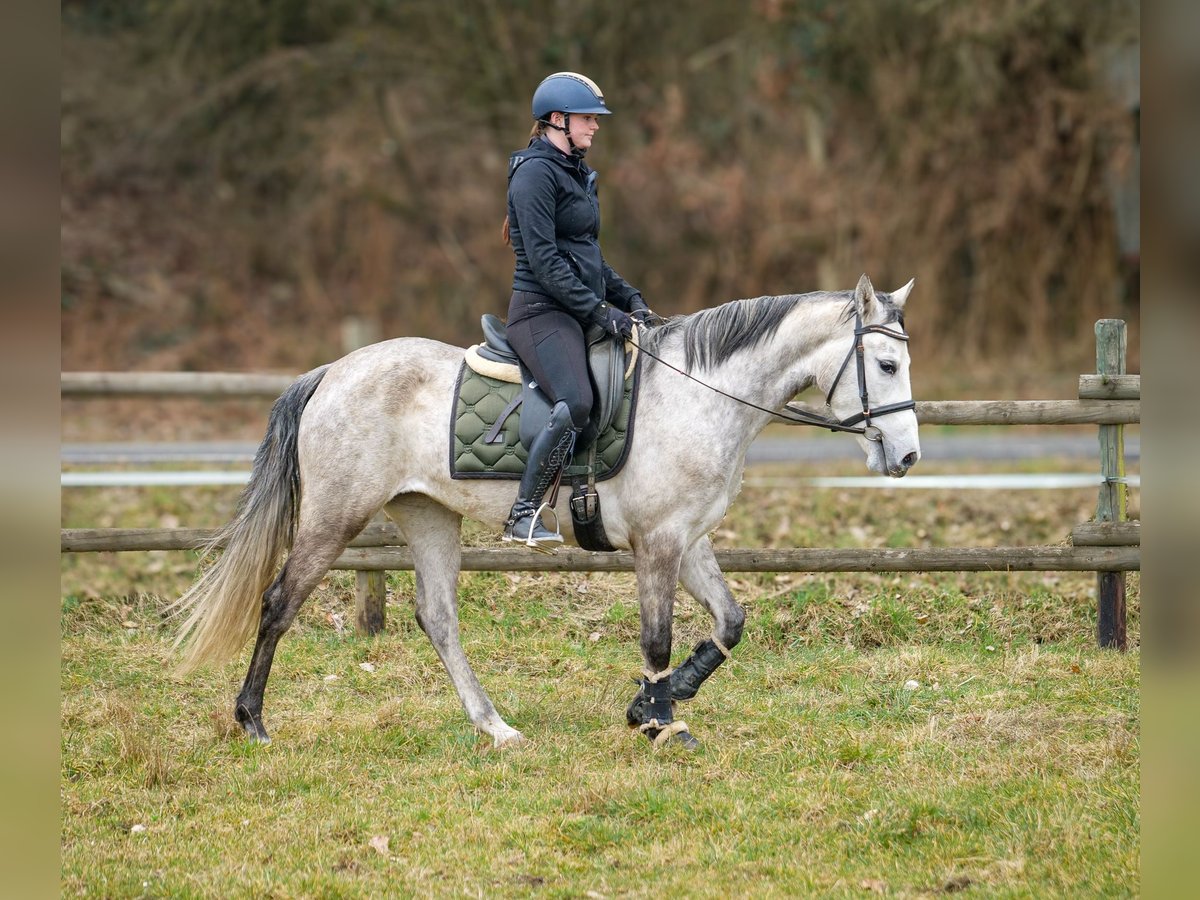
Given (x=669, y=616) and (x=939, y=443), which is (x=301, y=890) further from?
(x=939, y=443)

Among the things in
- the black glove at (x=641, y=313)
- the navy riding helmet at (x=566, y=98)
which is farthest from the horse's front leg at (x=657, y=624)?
the navy riding helmet at (x=566, y=98)

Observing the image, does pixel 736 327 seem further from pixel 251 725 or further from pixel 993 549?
pixel 251 725

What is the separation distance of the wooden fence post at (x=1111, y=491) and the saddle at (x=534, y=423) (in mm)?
3340

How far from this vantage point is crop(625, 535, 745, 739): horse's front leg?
6113mm

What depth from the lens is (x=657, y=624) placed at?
5984 mm

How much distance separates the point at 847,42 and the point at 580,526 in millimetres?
16283

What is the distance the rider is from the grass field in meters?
1.26

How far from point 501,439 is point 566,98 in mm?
1554

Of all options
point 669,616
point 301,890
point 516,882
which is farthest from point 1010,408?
point 301,890

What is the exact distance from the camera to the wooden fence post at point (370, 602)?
8109 millimetres

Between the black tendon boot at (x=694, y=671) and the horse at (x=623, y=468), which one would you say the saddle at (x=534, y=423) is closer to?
the horse at (x=623, y=468)

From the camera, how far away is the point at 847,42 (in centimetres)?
2034

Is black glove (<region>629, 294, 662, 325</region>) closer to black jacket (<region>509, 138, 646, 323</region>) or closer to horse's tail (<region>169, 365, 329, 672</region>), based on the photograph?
black jacket (<region>509, 138, 646, 323</region>)
